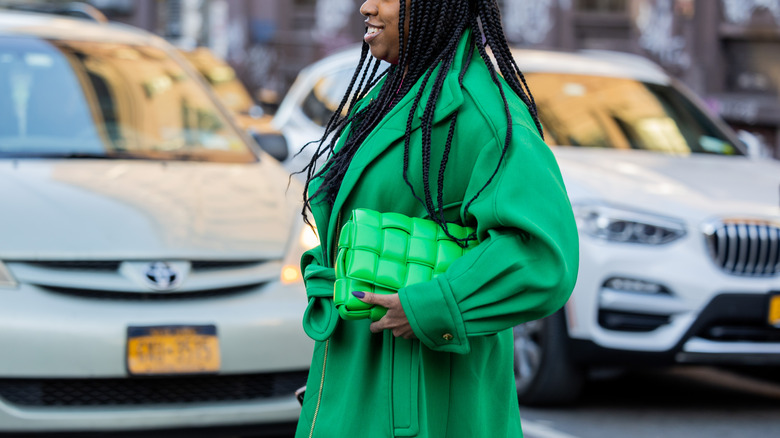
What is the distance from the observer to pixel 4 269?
4012mm

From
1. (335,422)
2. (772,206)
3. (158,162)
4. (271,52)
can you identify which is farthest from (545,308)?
(271,52)

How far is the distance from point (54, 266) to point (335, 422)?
2.18 meters

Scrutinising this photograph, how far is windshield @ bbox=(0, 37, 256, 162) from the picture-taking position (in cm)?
515

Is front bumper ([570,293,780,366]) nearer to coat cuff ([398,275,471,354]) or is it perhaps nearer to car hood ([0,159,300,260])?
car hood ([0,159,300,260])

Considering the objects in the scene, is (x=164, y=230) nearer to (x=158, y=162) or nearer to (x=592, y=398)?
(x=158, y=162)

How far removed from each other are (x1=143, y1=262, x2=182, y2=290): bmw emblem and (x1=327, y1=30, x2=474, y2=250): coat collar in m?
1.99

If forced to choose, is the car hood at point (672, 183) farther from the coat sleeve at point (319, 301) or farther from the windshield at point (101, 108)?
the coat sleeve at point (319, 301)

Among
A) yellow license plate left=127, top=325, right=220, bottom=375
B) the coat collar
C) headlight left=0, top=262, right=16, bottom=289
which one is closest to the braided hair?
the coat collar

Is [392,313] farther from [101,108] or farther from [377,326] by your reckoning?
[101,108]

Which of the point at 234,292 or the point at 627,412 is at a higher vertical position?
the point at 234,292

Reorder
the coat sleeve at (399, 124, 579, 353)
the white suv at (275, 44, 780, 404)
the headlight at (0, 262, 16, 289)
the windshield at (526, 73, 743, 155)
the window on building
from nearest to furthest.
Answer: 1. the coat sleeve at (399, 124, 579, 353)
2. the headlight at (0, 262, 16, 289)
3. the white suv at (275, 44, 780, 404)
4. the windshield at (526, 73, 743, 155)
5. the window on building

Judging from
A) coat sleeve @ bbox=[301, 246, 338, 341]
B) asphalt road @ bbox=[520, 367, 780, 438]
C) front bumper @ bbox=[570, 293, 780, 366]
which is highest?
coat sleeve @ bbox=[301, 246, 338, 341]

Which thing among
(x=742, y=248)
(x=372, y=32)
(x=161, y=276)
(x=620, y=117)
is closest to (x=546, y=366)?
(x=742, y=248)

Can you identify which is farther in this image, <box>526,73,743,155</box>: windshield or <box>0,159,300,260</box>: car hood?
<box>526,73,743,155</box>: windshield
